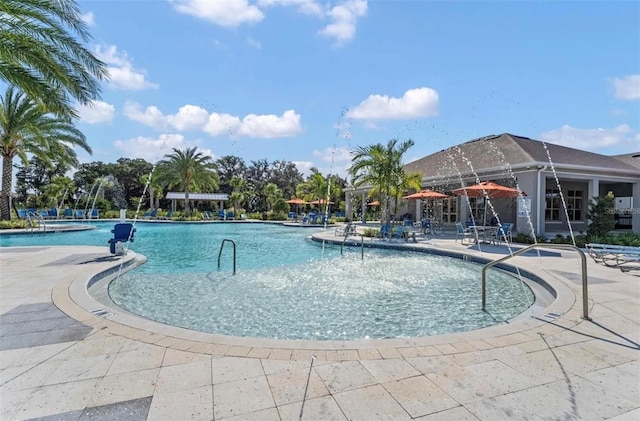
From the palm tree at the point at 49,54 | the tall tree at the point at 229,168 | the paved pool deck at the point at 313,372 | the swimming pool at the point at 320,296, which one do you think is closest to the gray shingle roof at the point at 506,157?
the swimming pool at the point at 320,296

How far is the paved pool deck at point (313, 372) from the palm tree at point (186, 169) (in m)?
30.8

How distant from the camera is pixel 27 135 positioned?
793 inches

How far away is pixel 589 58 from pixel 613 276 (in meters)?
6.71

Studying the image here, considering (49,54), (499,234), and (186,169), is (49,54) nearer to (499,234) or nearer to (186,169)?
(499,234)

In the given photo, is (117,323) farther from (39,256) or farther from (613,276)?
(613,276)

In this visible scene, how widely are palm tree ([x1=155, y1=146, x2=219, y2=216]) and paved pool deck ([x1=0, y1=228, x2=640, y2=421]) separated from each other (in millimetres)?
30785

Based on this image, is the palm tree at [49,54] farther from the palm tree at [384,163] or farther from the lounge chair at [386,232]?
the palm tree at [384,163]

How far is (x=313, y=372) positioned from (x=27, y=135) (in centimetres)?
2428

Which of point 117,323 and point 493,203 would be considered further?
point 493,203

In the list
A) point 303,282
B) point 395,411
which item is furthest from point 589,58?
point 395,411

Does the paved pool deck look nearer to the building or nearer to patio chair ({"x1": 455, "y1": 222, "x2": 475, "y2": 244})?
patio chair ({"x1": 455, "y1": 222, "x2": 475, "y2": 244})

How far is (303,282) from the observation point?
26.6ft

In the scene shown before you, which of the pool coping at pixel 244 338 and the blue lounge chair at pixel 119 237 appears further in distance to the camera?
the blue lounge chair at pixel 119 237

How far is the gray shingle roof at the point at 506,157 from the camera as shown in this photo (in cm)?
1817
